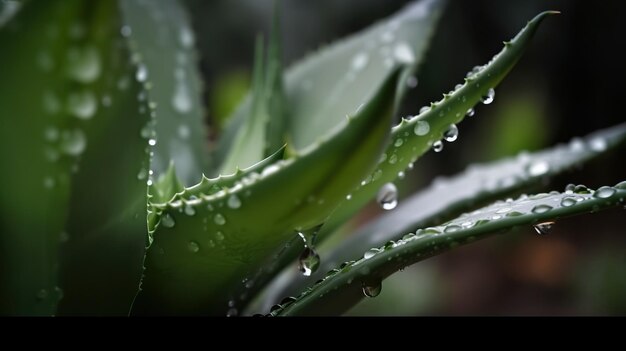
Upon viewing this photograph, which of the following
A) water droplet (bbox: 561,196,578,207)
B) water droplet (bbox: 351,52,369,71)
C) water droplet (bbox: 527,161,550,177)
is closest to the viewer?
water droplet (bbox: 561,196,578,207)

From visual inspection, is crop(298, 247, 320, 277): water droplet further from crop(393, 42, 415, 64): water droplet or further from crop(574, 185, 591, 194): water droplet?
crop(393, 42, 415, 64): water droplet

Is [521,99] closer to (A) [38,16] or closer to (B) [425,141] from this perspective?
(B) [425,141]

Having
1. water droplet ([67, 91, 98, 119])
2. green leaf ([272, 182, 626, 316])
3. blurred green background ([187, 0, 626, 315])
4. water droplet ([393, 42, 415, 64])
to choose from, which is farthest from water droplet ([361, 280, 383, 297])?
blurred green background ([187, 0, 626, 315])

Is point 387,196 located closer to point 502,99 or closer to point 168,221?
point 168,221

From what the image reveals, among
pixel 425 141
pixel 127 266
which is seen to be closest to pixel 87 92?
pixel 127 266

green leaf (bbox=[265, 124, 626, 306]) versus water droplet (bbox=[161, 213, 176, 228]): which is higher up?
green leaf (bbox=[265, 124, 626, 306])

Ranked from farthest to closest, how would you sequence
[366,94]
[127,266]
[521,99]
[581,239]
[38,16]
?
1. [521,99]
2. [581,239]
3. [366,94]
4. [127,266]
5. [38,16]
